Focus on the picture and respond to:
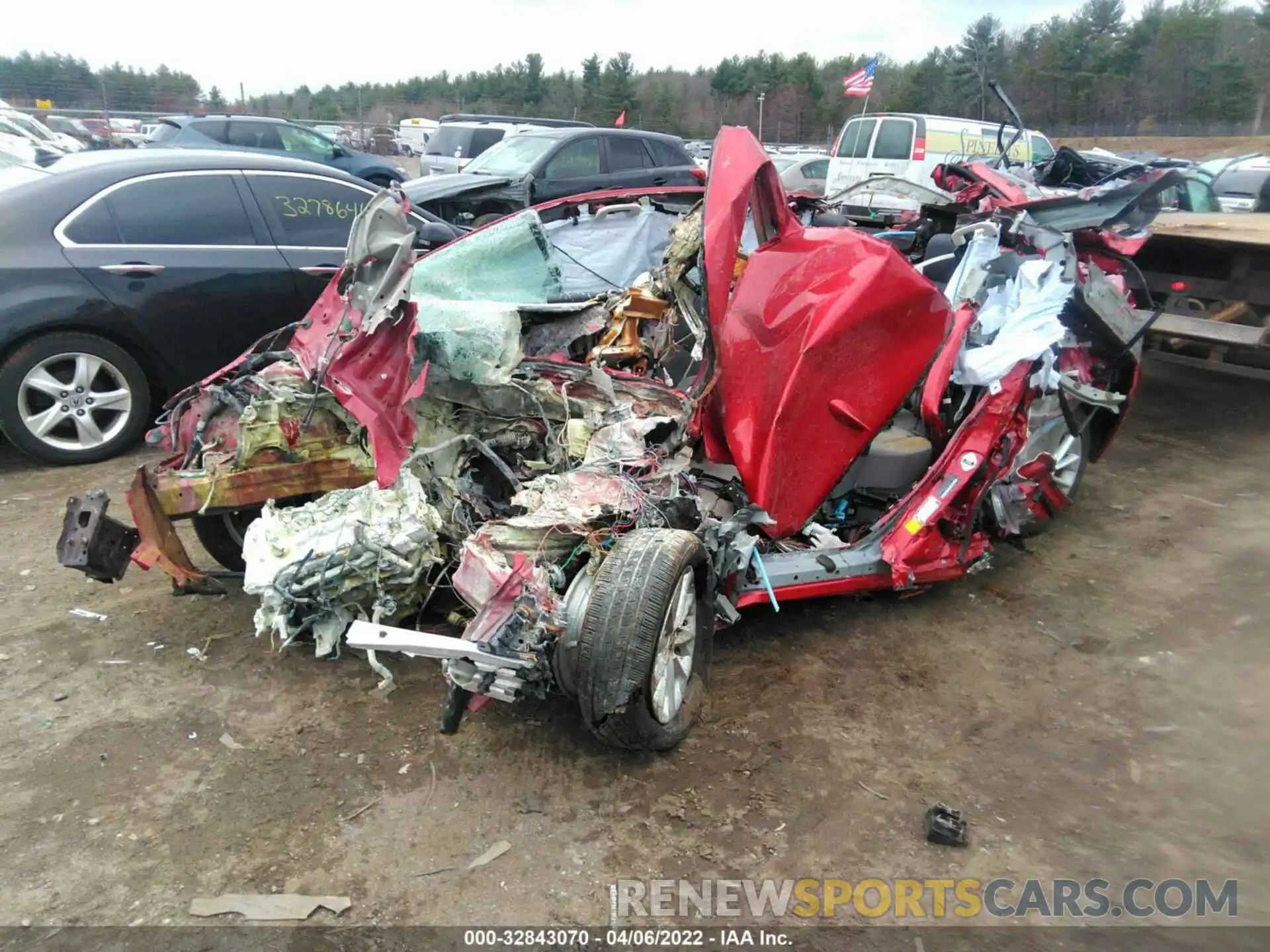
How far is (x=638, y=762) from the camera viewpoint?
9.20ft

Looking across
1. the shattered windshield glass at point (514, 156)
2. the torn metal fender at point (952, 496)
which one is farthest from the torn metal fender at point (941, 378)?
the shattered windshield glass at point (514, 156)

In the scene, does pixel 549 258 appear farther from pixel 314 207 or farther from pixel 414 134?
pixel 414 134

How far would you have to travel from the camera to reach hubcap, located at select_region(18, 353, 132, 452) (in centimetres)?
480

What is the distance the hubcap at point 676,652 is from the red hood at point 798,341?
585 mm

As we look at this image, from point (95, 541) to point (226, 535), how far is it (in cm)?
71

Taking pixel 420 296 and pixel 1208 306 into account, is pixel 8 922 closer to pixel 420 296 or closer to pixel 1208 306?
pixel 420 296

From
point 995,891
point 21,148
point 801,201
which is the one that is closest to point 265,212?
point 801,201

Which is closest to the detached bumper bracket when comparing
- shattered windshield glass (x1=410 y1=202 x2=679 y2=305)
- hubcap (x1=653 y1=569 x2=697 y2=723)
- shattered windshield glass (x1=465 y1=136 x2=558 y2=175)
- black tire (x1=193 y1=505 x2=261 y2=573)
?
black tire (x1=193 y1=505 x2=261 y2=573)

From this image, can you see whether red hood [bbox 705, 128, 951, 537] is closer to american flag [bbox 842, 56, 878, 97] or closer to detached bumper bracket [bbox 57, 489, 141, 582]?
detached bumper bracket [bbox 57, 489, 141, 582]

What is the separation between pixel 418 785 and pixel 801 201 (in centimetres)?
387

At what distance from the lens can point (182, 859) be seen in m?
2.39

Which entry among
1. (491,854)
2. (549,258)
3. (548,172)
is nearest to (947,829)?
(491,854)

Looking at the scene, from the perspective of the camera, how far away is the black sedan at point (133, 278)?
4754 millimetres

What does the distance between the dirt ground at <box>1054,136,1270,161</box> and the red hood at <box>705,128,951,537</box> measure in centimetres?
3205
